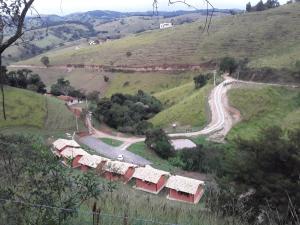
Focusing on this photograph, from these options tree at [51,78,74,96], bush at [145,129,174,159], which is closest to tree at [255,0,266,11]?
tree at [51,78,74,96]

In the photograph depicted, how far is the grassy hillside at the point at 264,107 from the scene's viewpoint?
42.7 meters

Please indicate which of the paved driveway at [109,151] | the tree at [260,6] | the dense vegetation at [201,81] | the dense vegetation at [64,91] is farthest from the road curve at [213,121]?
the tree at [260,6]

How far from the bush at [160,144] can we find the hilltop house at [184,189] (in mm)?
12342

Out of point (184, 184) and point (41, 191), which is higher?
point (41, 191)

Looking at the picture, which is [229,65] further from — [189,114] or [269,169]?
[269,169]

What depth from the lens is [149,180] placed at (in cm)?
2517

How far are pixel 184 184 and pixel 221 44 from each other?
5874cm

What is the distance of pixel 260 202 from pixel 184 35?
7977cm

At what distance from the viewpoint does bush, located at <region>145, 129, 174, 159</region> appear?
1455 inches

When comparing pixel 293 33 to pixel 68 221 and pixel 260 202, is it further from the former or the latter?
pixel 68 221

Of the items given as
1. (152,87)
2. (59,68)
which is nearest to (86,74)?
(59,68)

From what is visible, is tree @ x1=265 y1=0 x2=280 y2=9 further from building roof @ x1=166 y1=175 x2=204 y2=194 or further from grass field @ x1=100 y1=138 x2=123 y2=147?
building roof @ x1=166 y1=175 x2=204 y2=194

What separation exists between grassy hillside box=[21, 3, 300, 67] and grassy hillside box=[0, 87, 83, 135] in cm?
2701

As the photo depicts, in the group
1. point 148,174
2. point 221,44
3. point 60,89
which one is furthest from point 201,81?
point 148,174
